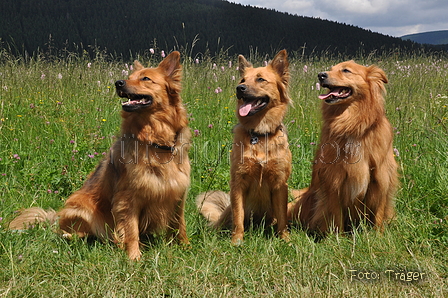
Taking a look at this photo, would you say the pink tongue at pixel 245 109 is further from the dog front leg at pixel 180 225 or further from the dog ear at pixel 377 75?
the dog ear at pixel 377 75

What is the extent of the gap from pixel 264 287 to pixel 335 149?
129 cm

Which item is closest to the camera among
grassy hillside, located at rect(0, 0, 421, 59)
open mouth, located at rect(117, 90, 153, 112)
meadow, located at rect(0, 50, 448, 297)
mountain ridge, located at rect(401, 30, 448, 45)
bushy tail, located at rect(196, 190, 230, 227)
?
meadow, located at rect(0, 50, 448, 297)

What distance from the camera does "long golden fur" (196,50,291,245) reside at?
129 inches

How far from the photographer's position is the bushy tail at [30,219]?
317 centimetres

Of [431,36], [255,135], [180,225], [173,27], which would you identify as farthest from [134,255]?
[431,36]

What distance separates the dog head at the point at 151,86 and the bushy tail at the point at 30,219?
1177mm

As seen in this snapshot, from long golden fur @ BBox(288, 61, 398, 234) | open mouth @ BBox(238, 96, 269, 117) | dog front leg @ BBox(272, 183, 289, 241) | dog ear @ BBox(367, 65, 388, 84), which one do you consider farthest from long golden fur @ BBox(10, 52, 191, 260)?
dog ear @ BBox(367, 65, 388, 84)

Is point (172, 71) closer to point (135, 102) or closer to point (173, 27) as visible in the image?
point (135, 102)

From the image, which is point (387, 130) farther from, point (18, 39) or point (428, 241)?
point (18, 39)

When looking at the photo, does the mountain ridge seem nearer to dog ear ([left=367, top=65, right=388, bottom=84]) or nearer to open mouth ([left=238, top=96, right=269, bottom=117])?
dog ear ([left=367, top=65, right=388, bottom=84])

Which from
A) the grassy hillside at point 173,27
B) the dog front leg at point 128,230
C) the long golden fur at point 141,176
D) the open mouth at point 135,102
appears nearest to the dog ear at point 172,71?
the long golden fur at point 141,176

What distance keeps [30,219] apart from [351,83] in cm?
283

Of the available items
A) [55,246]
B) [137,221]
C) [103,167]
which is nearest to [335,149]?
[137,221]

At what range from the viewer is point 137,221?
10.1 feet
